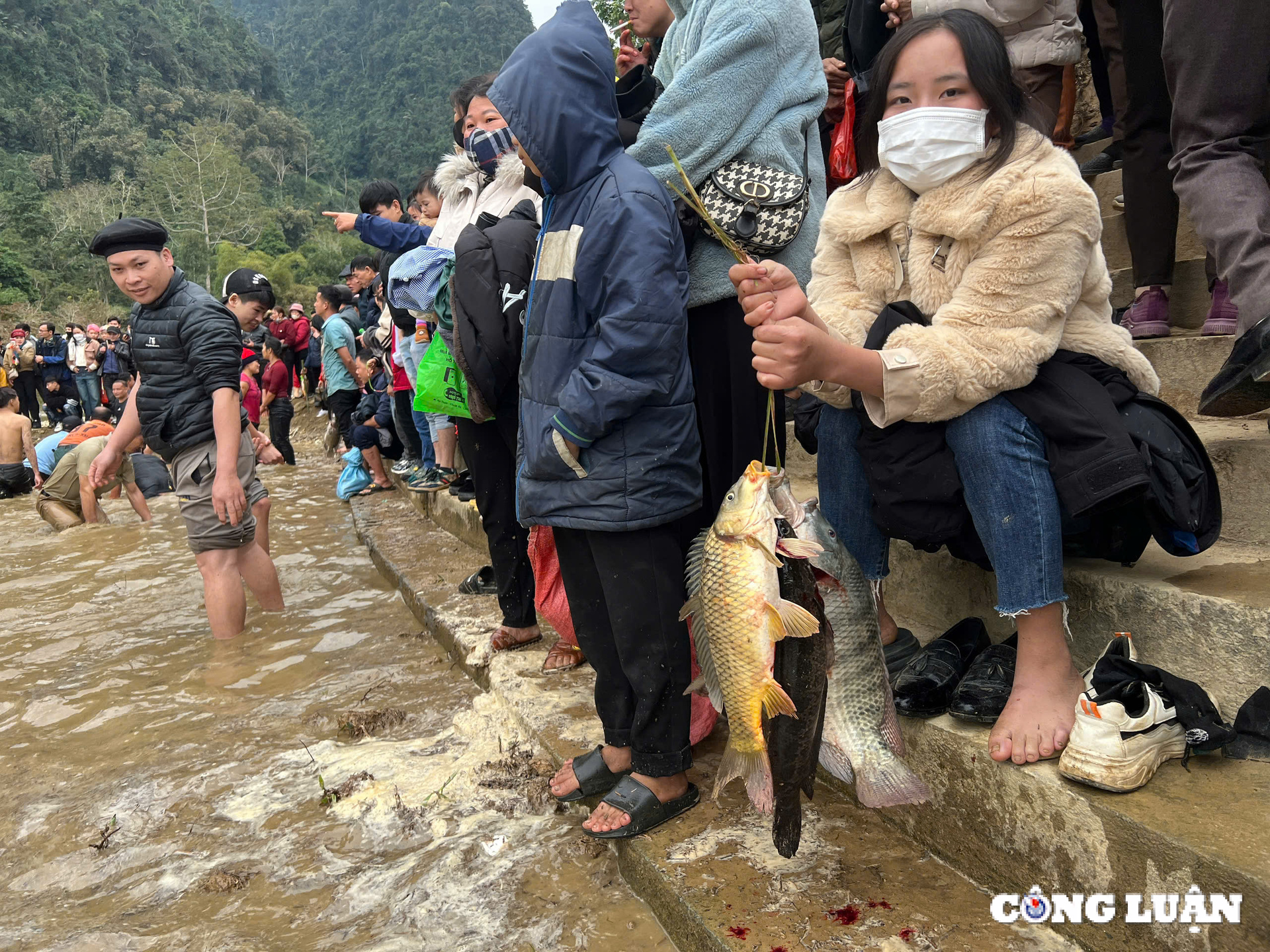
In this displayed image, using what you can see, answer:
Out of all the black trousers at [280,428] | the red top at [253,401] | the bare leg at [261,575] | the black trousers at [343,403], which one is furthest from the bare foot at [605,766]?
the black trousers at [280,428]

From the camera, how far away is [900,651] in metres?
2.45

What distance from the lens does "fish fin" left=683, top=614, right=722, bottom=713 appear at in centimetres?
196

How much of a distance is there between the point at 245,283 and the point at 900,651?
317 inches

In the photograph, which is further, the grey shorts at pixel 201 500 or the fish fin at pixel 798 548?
the grey shorts at pixel 201 500

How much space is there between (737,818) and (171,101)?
99.8 meters

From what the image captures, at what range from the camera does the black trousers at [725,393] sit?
2.61m

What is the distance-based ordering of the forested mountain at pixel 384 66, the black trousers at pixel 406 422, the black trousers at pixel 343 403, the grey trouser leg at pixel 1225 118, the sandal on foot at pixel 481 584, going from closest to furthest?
the grey trouser leg at pixel 1225 118 → the sandal on foot at pixel 481 584 → the black trousers at pixel 406 422 → the black trousers at pixel 343 403 → the forested mountain at pixel 384 66

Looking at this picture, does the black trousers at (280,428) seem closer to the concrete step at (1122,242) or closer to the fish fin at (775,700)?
the concrete step at (1122,242)

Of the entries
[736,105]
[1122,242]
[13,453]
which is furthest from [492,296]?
[13,453]

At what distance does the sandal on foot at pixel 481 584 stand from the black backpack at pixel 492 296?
78.4 inches

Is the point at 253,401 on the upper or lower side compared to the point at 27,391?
upper

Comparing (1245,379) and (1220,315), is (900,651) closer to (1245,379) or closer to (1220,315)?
(1245,379)

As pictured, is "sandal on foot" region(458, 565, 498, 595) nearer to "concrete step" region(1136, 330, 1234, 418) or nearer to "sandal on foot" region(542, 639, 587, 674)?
"sandal on foot" region(542, 639, 587, 674)

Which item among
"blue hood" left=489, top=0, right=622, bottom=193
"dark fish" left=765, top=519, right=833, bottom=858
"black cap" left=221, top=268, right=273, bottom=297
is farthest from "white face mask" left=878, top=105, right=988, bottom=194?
"black cap" left=221, top=268, right=273, bottom=297
